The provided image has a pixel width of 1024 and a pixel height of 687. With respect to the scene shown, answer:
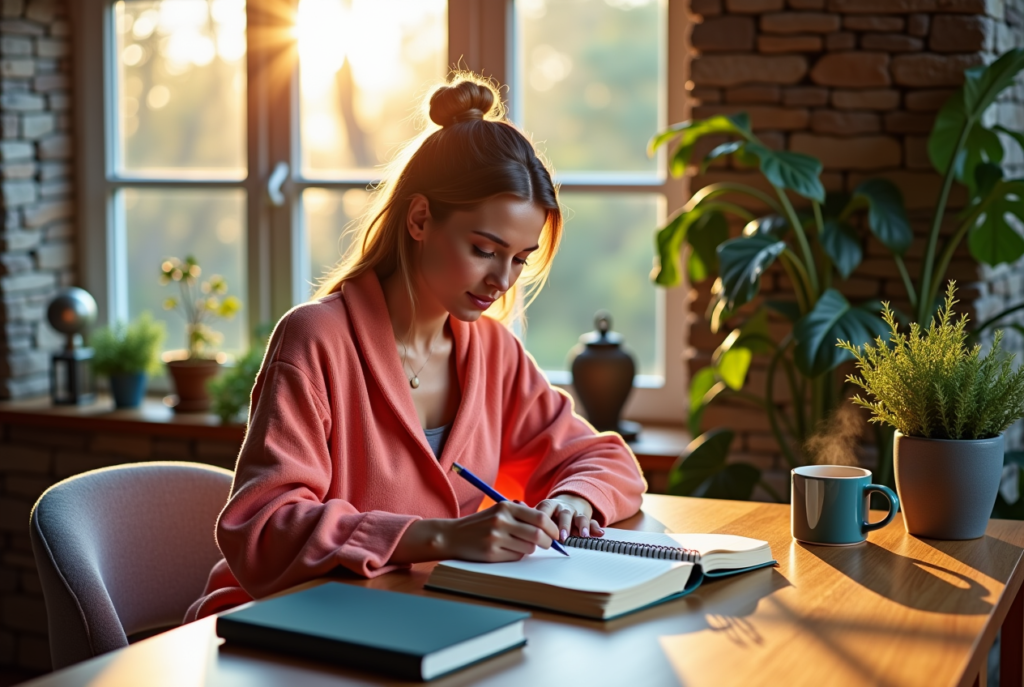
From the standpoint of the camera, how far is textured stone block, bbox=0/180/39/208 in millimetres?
3621

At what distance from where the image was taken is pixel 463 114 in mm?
1849

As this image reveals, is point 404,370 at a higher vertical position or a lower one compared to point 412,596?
higher

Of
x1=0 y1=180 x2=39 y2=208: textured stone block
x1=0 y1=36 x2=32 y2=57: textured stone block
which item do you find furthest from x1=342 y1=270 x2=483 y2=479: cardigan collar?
x1=0 y1=36 x2=32 y2=57: textured stone block

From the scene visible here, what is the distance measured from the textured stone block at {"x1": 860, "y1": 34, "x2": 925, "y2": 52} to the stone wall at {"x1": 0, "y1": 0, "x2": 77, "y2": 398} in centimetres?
254

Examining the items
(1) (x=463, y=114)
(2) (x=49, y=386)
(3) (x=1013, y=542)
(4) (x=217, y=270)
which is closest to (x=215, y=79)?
(4) (x=217, y=270)

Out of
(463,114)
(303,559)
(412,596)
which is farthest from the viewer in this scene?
(463,114)

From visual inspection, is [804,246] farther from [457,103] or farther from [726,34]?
[457,103]

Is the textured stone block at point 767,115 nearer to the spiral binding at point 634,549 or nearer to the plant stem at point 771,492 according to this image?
the plant stem at point 771,492

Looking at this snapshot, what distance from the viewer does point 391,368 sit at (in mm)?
1721

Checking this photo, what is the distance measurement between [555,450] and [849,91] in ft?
4.42

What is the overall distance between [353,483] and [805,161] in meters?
1.32

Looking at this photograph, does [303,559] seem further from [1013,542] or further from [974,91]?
[974,91]

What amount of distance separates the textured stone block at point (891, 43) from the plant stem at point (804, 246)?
432 mm

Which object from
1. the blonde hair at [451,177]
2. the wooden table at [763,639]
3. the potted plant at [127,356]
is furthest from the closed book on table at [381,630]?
the potted plant at [127,356]
